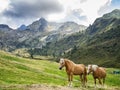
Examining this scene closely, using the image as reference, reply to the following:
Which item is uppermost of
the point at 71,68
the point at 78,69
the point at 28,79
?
the point at 71,68

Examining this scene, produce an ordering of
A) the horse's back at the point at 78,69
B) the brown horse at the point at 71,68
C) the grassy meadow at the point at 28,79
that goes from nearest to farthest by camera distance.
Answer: the brown horse at the point at 71,68, the grassy meadow at the point at 28,79, the horse's back at the point at 78,69

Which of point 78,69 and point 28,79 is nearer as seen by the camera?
A: point 78,69

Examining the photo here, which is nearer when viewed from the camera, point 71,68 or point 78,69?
point 71,68

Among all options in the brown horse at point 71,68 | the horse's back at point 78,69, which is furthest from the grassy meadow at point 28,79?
the horse's back at point 78,69

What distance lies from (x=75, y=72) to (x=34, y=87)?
24.0 ft

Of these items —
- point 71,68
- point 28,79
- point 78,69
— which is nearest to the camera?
point 71,68

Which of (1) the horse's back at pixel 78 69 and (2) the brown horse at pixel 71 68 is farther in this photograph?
(1) the horse's back at pixel 78 69

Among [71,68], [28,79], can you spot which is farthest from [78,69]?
[28,79]

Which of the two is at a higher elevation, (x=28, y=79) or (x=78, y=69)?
(x=78, y=69)

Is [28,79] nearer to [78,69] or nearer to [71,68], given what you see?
[78,69]

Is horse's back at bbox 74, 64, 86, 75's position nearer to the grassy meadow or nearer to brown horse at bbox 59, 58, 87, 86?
brown horse at bbox 59, 58, 87, 86

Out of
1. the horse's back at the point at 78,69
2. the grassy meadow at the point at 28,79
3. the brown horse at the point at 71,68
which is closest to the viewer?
the brown horse at the point at 71,68

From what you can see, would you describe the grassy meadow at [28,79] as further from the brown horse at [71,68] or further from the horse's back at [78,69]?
the horse's back at [78,69]

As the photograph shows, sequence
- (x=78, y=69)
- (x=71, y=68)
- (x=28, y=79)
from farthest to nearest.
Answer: (x=28, y=79) < (x=78, y=69) < (x=71, y=68)
